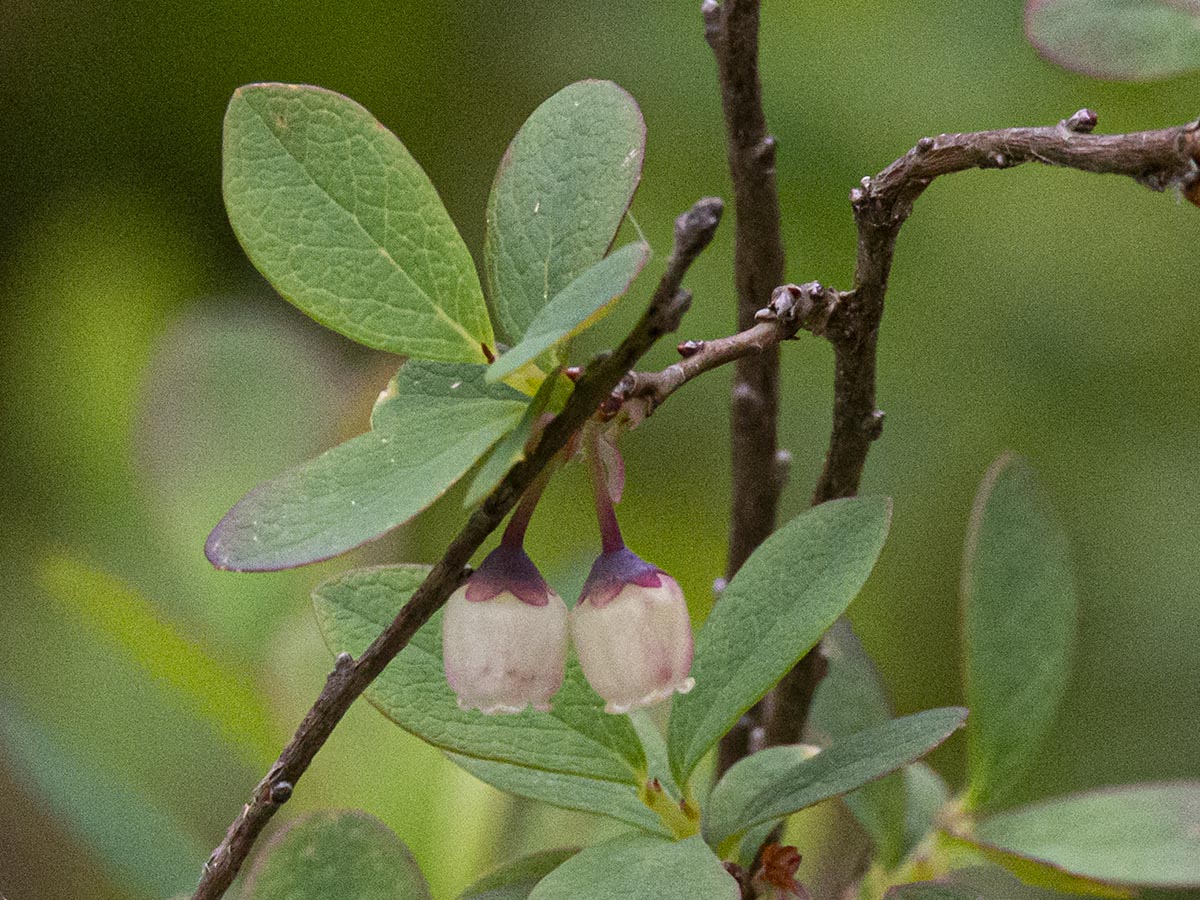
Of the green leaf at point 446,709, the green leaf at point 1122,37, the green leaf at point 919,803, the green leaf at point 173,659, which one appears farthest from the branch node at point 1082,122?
the green leaf at point 173,659

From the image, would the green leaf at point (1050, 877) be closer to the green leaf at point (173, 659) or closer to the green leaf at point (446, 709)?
the green leaf at point (446, 709)

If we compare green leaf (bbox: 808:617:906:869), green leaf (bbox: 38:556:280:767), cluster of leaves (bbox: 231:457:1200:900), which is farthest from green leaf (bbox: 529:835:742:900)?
green leaf (bbox: 38:556:280:767)

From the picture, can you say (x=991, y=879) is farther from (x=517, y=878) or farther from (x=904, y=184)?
(x=904, y=184)

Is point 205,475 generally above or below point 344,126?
below

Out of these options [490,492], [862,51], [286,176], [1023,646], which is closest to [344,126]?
[286,176]

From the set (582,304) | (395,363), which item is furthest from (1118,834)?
(395,363)

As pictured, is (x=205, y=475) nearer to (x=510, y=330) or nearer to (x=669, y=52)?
(x=510, y=330)
